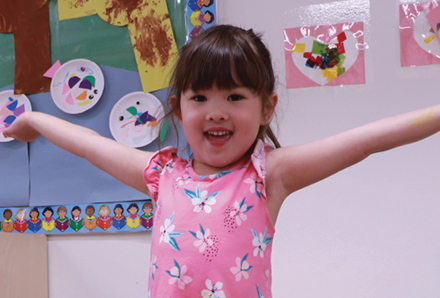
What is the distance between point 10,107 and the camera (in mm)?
1488

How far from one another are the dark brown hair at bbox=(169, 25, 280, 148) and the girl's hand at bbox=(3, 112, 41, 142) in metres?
0.34

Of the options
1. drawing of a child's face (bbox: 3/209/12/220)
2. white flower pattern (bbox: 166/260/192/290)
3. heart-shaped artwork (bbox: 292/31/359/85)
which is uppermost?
heart-shaped artwork (bbox: 292/31/359/85)

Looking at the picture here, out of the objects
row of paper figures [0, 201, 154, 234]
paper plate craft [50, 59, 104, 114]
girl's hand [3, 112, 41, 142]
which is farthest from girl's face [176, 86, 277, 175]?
paper plate craft [50, 59, 104, 114]

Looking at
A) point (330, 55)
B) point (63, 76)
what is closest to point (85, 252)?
point (63, 76)

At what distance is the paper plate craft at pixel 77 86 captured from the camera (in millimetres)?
1385

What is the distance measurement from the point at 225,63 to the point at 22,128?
0.47 meters

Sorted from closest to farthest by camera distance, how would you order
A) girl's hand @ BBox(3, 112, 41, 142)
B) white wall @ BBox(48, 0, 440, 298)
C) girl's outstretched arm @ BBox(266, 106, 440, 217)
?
girl's outstretched arm @ BBox(266, 106, 440, 217) < girl's hand @ BBox(3, 112, 41, 142) < white wall @ BBox(48, 0, 440, 298)

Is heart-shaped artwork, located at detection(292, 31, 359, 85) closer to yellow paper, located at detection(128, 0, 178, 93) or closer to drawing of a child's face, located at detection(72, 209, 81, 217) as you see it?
yellow paper, located at detection(128, 0, 178, 93)

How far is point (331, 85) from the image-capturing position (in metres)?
Answer: 1.21

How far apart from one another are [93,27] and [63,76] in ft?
0.65

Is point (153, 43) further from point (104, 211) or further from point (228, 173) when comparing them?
point (228, 173)

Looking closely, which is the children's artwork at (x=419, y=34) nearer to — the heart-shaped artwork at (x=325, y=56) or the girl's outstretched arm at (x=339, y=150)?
the heart-shaped artwork at (x=325, y=56)

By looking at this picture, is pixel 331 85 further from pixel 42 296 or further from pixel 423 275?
pixel 42 296

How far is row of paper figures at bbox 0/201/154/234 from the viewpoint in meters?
1.30
